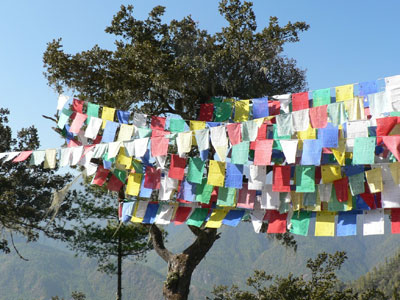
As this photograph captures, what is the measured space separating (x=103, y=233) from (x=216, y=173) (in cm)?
1230

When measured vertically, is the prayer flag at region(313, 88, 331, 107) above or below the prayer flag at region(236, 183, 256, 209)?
above

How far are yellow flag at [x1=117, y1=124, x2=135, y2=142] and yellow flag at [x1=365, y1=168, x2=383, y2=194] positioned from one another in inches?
212

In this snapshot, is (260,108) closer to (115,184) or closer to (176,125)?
(176,125)

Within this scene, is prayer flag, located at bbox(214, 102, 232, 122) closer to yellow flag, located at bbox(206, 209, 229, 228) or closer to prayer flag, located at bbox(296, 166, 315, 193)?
yellow flag, located at bbox(206, 209, 229, 228)

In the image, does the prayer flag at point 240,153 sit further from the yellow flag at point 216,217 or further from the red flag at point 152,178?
the red flag at point 152,178

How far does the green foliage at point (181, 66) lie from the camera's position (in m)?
12.2

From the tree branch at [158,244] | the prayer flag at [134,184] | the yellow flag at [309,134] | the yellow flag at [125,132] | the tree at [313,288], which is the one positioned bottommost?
the tree at [313,288]

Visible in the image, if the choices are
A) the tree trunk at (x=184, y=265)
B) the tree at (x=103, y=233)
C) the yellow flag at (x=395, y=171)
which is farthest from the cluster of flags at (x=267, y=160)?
the tree at (x=103, y=233)

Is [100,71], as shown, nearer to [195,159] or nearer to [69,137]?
[69,137]

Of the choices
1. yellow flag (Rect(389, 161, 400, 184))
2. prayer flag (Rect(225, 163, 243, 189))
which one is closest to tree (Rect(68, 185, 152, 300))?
prayer flag (Rect(225, 163, 243, 189))

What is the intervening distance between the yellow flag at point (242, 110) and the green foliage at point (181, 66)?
2.31 feet

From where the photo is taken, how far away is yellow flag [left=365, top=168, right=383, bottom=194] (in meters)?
8.37

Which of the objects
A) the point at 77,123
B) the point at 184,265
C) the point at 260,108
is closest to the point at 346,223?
the point at 260,108

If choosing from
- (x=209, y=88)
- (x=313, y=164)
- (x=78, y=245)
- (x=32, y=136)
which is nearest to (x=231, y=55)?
(x=209, y=88)
